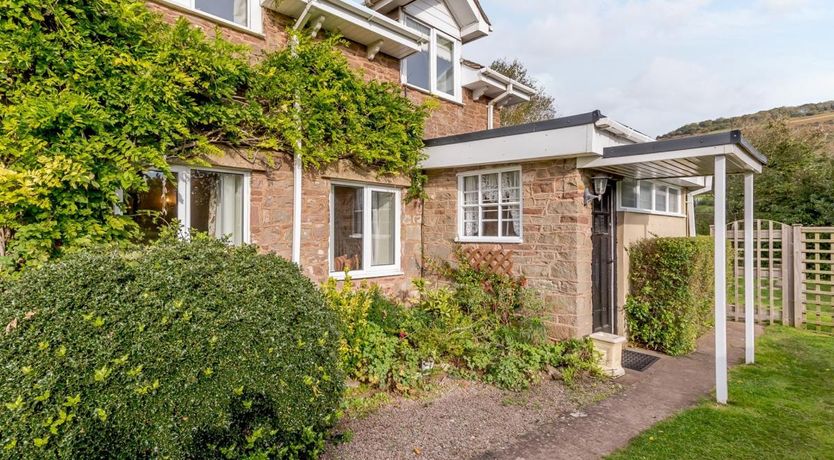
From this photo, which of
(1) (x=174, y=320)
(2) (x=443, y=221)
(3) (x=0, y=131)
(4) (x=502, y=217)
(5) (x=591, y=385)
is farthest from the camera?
(2) (x=443, y=221)

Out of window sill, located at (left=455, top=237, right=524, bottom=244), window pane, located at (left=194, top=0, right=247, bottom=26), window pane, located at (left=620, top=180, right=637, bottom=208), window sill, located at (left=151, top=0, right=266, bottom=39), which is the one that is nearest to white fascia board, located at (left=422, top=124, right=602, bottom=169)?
window sill, located at (left=455, top=237, right=524, bottom=244)

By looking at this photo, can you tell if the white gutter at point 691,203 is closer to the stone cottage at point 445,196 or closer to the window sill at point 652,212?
the window sill at point 652,212

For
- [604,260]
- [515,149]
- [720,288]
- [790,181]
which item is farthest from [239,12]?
[790,181]

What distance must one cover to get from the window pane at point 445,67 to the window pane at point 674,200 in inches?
235

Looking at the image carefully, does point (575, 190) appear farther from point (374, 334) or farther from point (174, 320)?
point (174, 320)

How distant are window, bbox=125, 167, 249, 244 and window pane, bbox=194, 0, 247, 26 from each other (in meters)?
2.52

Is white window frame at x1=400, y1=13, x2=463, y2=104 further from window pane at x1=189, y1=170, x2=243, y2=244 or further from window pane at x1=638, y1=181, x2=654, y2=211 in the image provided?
window pane at x1=638, y1=181, x2=654, y2=211

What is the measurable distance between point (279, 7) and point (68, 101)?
362 centimetres

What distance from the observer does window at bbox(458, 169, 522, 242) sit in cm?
709

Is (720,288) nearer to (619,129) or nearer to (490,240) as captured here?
(619,129)

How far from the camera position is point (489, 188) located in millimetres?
7434

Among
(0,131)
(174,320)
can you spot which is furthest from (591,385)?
(0,131)

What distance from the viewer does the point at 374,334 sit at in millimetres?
5613

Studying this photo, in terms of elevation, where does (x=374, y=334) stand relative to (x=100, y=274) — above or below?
below
